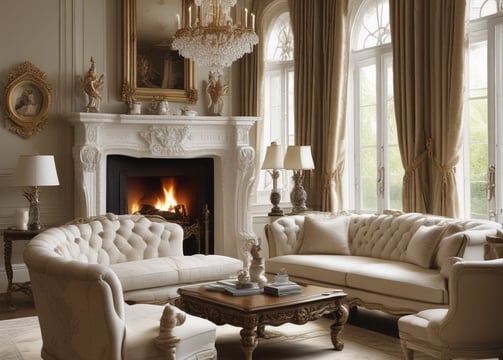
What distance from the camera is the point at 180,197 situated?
366 inches

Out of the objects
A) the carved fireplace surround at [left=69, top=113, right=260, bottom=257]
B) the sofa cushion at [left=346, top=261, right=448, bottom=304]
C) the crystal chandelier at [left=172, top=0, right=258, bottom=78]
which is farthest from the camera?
the carved fireplace surround at [left=69, top=113, right=260, bottom=257]

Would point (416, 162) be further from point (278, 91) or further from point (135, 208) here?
point (135, 208)

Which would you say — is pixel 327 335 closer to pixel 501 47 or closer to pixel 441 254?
pixel 441 254

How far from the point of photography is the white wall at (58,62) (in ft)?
26.0

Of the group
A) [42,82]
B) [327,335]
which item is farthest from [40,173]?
[327,335]

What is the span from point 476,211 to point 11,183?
5.04 metres

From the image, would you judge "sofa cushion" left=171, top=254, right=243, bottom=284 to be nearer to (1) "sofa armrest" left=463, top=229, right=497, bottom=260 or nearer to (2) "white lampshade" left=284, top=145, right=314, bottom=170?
(2) "white lampshade" left=284, top=145, right=314, bottom=170

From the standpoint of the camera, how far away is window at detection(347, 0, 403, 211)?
26.0 ft

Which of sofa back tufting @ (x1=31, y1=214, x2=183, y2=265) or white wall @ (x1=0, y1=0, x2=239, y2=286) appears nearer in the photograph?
sofa back tufting @ (x1=31, y1=214, x2=183, y2=265)

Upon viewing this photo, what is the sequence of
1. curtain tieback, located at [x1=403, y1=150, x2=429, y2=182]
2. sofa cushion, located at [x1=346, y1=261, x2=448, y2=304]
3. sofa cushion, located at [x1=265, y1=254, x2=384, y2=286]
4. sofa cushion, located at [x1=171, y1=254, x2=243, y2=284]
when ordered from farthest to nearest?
curtain tieback, located at [x1=403, y1=150, x2=429, y2=182]
sofa cushion, located at [x1=171, y1=254, x2=243, y2=284]
sofa cushion, located at [x1=265, y1=254, x2=384, y2=286]
sofa cushion, located at [x1=346, y1=261, x2=448, y2=304]

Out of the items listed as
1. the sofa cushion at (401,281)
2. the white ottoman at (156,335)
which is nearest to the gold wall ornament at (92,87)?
the sofa cushion at (401,281)

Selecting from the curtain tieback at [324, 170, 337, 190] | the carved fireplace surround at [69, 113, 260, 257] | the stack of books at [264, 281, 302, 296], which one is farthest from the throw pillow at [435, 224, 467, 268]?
the carved fireplace surround at [69, 113, 260, 257]

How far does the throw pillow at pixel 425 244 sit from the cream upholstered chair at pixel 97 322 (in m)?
2.33

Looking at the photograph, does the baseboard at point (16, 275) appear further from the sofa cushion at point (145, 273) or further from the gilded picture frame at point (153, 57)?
the gilded picture frame at point (153, 57)
